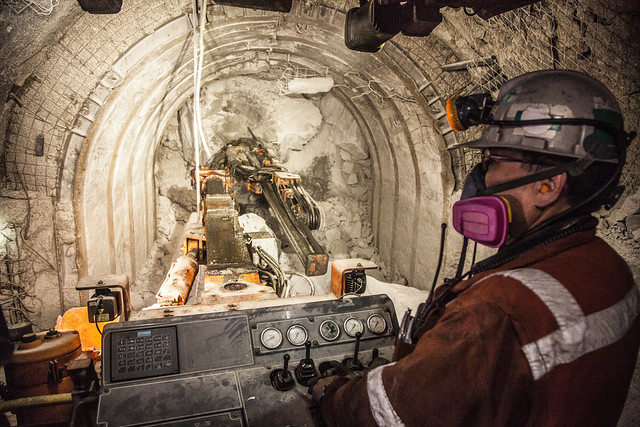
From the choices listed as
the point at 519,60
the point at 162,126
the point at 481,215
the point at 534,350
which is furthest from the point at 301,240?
the point at 162,126

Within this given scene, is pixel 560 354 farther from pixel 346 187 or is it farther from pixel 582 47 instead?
pixel 346 187

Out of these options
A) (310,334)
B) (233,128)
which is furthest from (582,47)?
(233,128)

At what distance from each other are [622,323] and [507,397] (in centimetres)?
48

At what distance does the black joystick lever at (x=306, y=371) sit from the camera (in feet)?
6.51

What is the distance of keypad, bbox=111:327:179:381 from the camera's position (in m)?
1.92

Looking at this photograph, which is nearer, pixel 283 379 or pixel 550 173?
pixel 550 173

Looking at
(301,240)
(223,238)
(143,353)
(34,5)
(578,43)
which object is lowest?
(143,353)

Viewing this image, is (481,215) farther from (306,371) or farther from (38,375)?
(38,375)

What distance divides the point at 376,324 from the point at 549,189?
1.45 metres

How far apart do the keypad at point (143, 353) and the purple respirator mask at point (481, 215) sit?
1689 mm

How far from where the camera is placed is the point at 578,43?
9.98 feet

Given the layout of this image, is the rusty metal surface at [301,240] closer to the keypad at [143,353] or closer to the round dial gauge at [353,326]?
the round dial gauge at [353,326]

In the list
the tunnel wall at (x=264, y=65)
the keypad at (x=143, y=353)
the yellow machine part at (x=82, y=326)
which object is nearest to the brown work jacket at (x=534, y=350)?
the keypad at (x=143, y=353)

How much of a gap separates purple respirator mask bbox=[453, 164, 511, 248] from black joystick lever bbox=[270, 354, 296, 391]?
1161 millimetres
